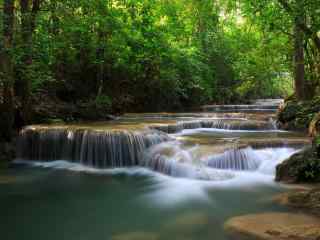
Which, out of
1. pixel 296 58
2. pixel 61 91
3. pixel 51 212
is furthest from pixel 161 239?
pixel 61 91

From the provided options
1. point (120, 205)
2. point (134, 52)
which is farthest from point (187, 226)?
point (134, 52)

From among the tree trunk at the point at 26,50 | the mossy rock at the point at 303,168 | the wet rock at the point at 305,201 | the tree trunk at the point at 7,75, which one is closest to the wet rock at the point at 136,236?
the wet rock at the point at 305,201

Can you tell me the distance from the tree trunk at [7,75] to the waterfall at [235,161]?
5991 millimetres

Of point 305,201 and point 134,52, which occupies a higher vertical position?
point 134,52

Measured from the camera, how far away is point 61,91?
17062 millimetres

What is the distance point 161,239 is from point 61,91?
12.4m

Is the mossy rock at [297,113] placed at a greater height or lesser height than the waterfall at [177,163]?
greater

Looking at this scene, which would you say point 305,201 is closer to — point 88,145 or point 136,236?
point 136,236

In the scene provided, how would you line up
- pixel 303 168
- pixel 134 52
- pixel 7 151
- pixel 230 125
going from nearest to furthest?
pixel 303 168
pixel 7 151
pixel 230 125
pixel 134 52

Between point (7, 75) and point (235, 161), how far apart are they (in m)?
6.53

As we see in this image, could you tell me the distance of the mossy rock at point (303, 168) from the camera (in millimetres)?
8328

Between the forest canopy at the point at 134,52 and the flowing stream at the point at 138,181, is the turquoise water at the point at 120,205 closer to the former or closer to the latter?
the flowing stream at the point at 138,181

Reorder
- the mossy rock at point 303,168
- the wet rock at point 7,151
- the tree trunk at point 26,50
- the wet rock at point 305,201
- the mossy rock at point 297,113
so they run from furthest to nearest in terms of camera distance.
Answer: the mossy rock at point 297,113
the wet rock at point 7,151
the tree trunk at point 26,50
the mossy rock at point 303,168
the wet rock at point 305,201

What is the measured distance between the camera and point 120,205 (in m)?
7.73
